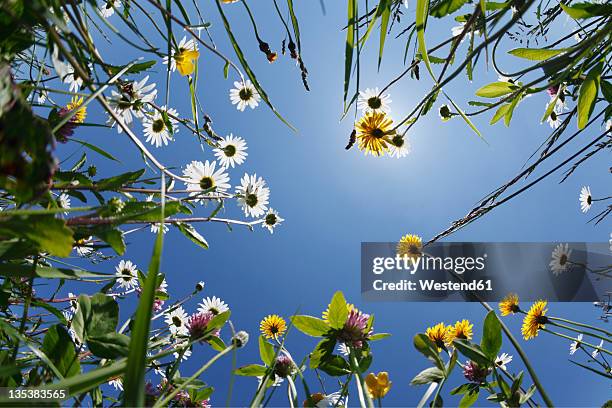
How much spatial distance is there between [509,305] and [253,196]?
0.72 meters

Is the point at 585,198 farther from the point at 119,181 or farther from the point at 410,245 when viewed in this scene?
the point at 119,181

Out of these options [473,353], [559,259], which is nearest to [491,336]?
[473,353]

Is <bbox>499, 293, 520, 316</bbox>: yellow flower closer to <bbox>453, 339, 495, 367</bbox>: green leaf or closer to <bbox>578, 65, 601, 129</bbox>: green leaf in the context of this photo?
<bbox>578, 65, 601, 129</bbox>: green leaf

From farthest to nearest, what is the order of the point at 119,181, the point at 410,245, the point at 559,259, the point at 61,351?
the point at 559,259, the point at 410,245, the point at 119,181, the point at 61,351

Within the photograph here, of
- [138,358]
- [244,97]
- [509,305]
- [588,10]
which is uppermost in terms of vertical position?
[244,97]

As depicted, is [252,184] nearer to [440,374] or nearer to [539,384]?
[440,374]

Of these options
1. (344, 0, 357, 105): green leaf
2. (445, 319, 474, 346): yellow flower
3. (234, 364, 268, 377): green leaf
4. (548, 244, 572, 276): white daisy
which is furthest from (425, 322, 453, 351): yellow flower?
(548, 244, 572, 276): white daisy

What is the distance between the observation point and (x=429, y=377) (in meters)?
0.38

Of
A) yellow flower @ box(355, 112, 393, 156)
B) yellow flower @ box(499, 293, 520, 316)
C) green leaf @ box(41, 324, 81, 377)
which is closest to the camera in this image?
green leaf @ box(41, 324, 81, 377)

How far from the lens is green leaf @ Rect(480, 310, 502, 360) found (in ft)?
1.21

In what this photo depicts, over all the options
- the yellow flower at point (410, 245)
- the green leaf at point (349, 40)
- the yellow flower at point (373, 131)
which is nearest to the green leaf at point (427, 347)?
the green leaf at point (349, 40)

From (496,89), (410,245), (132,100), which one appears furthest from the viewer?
(410,245)

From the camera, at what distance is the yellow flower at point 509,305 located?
1.09m

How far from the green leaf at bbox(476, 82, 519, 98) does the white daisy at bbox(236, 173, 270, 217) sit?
1.82ft
